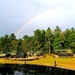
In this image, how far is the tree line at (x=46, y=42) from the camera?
113706 millimetres

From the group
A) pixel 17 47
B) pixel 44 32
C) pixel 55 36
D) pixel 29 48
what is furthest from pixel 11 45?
pixel 55 36

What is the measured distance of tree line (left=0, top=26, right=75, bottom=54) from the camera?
114m

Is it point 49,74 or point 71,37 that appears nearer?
point 49,74

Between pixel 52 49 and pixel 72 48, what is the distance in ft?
54.9

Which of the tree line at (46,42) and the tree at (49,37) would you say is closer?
the tree line at (46,42)

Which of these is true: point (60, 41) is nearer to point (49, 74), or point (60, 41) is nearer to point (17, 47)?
point (17, 47)

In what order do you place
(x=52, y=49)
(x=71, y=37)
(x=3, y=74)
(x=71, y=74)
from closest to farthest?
(x=71, y=74)
(x=3, y=74)
(x=71, y=37)
(x=52, y=49)

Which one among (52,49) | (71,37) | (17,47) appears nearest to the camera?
(71,37)

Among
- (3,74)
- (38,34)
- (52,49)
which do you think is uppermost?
(38,34)

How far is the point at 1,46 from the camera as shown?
14038cm

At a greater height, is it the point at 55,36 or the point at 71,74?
the point at 55,36

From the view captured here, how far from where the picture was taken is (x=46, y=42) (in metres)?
125

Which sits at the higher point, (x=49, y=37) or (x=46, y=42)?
(x=49, y=37)

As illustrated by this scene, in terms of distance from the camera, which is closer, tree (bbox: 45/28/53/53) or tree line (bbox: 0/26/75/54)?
tree line (bbox: 0/26/75/54)
